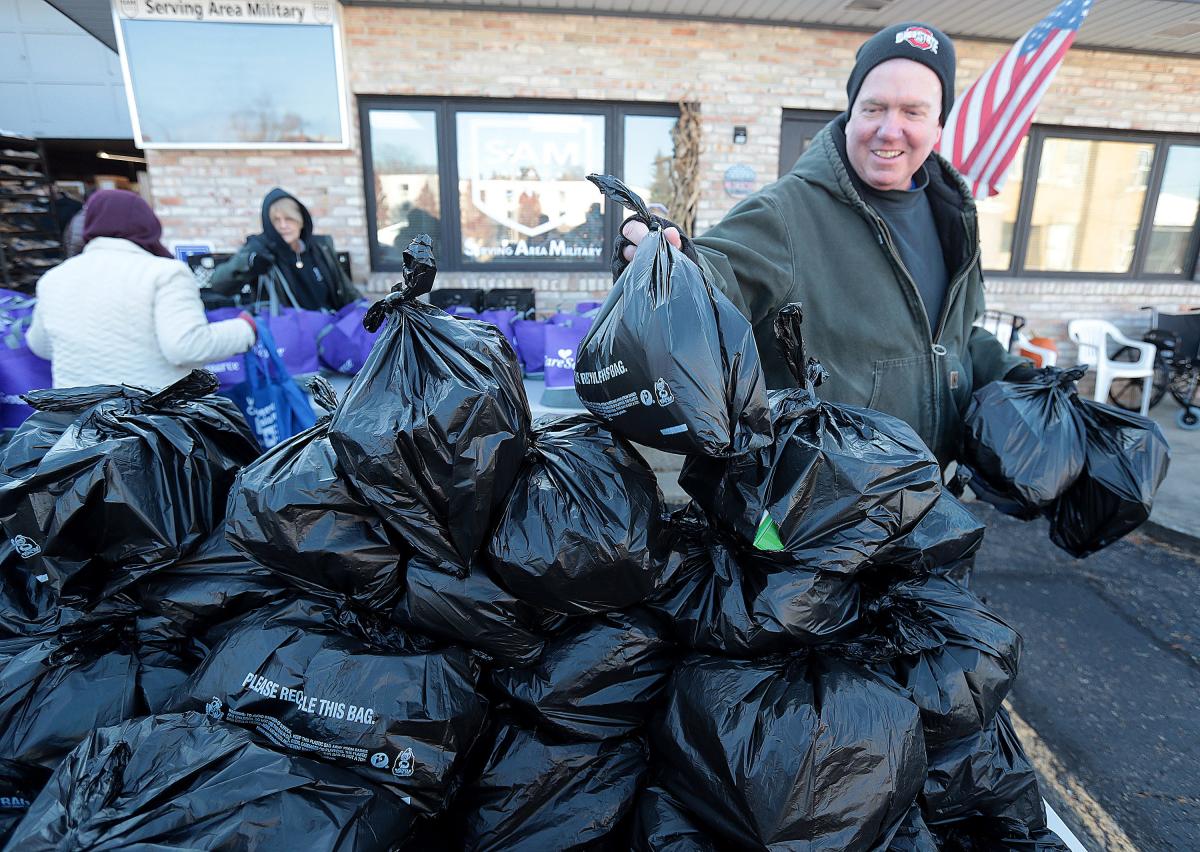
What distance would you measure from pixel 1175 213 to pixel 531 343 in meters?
8.12

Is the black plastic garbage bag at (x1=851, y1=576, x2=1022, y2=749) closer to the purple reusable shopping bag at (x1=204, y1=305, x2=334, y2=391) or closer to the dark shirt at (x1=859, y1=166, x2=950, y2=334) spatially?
the dark shirt at (x1=859, y1=166, x2=950, y2=334)

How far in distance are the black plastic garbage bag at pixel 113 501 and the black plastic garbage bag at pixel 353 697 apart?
24 centimetres

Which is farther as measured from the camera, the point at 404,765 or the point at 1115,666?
Answer: the point at 1115,666

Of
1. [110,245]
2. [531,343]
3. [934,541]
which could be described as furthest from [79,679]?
[531,343]

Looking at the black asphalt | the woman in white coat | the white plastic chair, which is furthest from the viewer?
the white plastic chair

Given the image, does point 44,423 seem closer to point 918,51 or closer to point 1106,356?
point 918,51

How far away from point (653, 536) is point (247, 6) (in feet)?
21.8

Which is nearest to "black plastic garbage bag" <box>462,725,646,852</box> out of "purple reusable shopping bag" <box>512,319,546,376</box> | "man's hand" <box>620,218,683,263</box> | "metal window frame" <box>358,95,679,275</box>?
"man's hand" <box>620,218,683,263</box>

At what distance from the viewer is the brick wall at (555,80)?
234 inches

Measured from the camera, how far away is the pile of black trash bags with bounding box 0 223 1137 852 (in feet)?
3.35

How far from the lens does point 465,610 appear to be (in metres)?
1.08

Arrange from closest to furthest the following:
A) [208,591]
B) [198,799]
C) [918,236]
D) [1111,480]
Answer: [198,799], [208,591], [1111,480], [918,236]

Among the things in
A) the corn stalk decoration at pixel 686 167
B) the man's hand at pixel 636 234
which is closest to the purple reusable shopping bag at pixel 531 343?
the corn stalk decoration at pixel 686 167

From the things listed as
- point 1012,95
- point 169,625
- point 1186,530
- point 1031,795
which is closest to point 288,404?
point 169,625
